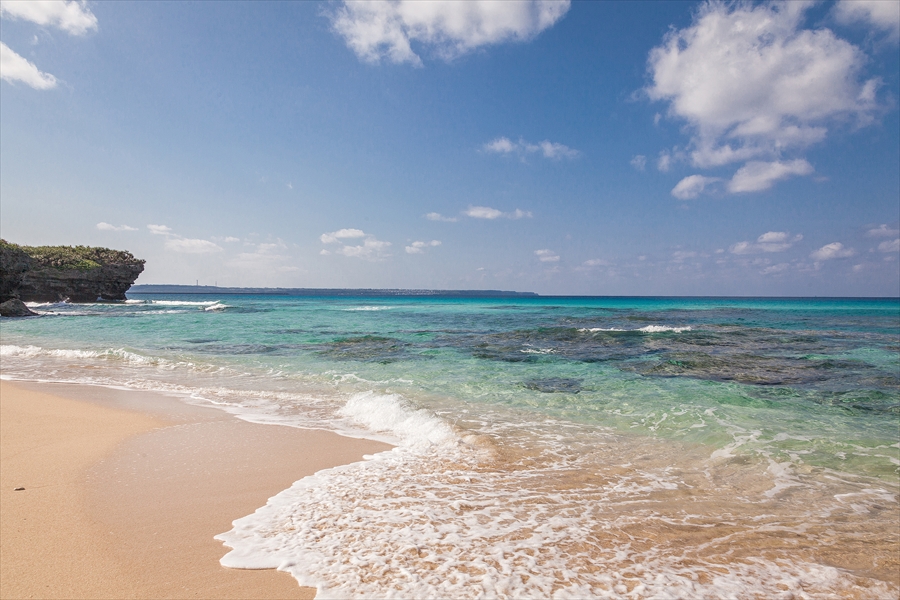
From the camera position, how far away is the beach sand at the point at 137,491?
10.2ft

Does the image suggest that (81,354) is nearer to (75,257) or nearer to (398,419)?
(398,419)

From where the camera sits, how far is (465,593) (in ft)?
9.59

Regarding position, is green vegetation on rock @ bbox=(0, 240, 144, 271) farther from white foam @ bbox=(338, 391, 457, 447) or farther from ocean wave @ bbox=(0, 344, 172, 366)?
white foam @ bbox=(338, 391, 457, 447)

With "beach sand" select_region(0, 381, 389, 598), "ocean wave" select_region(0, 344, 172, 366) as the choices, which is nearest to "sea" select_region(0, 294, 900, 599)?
"ocean wave" select_region(0, 344, 172, 366)

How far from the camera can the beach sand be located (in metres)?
3.10

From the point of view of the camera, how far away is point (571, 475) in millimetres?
5297

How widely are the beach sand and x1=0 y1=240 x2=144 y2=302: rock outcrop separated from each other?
48087 millimetres

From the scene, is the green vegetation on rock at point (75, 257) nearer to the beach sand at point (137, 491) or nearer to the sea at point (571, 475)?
the sea at point (571, 475)

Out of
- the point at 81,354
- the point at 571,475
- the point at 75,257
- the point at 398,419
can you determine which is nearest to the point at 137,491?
the point at 398,419

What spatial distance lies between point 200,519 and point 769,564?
4.92m

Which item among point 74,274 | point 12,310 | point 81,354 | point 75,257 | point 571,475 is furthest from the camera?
point 75,257

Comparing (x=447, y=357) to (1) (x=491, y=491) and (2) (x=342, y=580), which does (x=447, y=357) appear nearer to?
(1) (x=491, y=491)

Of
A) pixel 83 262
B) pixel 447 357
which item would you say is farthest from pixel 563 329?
pixel 83 262

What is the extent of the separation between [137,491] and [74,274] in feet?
228
